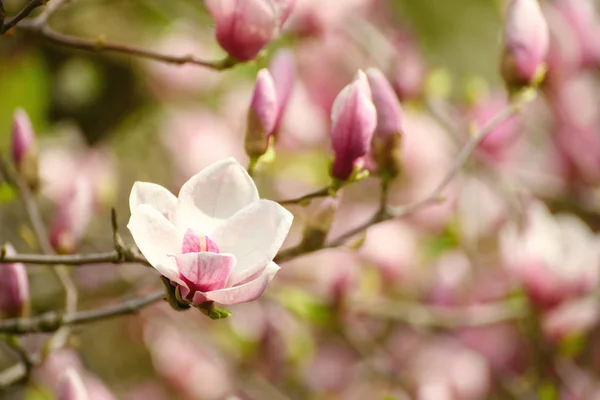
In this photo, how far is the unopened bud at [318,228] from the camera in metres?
0.75

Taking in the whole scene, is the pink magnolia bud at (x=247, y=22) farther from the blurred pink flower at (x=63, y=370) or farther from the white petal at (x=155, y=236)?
the blurred pink flower at (x=63, y=370)

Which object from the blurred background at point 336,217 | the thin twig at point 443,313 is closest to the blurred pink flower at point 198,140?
the blurred background at point 336,217

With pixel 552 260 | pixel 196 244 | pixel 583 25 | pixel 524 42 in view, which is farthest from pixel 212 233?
pixel 583 25

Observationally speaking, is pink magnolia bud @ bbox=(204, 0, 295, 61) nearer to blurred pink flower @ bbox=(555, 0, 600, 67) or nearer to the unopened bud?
the unopened bud

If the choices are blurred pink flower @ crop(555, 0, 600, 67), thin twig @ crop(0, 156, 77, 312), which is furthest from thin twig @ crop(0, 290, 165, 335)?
blurred pink flower @ crop(555, 0, 600, 67)

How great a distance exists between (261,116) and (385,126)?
0.15 meters

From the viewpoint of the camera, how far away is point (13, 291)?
2.49 feet

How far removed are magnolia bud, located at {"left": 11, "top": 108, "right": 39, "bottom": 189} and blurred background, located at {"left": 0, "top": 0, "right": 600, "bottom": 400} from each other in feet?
0.15

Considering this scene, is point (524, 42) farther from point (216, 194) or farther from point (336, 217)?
point (336, 217)

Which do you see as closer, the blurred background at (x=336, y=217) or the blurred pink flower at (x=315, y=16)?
the blurred background at (x=336, y=217)

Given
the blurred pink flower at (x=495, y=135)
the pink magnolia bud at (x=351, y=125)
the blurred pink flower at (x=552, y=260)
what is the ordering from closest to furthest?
the pink magnolia bud at (x=351, y=125), the blurred pink flower at (x=552, y=260), the blurred pink flower at (x=495, y=135)

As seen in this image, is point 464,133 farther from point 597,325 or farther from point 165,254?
point 165,254

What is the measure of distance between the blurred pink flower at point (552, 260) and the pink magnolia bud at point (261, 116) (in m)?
0.60

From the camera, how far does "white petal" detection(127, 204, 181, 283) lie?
566 millimetres
